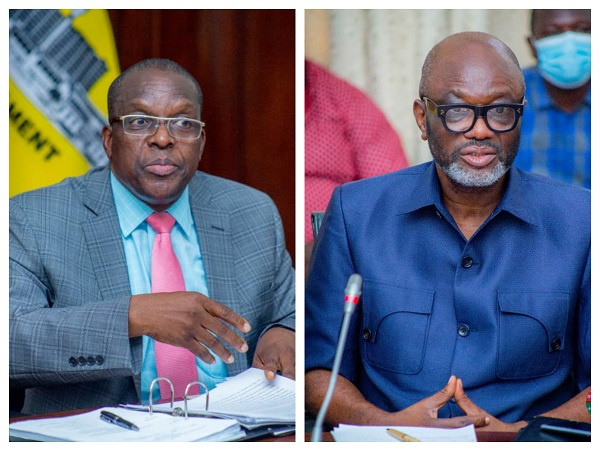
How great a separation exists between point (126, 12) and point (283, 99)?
26.0 inches

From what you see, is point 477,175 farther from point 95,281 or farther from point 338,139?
point 95,281

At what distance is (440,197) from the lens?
10.5 ft

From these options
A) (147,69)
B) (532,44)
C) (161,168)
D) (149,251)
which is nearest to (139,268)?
(149,251)

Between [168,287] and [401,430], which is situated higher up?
[168,287]

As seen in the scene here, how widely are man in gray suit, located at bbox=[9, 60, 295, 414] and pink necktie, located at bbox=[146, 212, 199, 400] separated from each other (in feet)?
0.09

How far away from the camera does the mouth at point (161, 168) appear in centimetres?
337

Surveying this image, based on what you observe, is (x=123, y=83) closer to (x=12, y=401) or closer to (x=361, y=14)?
(x=361, y=14)

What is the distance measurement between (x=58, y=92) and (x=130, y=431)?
1.34 metres

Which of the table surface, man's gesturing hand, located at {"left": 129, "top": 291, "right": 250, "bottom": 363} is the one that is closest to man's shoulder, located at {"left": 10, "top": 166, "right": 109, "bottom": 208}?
man's gesturing hand, located at {"left": 129, "top": 291, "right": 250, "bottom": 363}

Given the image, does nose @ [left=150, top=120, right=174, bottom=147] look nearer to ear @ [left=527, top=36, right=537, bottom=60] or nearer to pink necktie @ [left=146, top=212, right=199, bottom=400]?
pink necktie @ [left=146, top=212, right=199, bottom=400]

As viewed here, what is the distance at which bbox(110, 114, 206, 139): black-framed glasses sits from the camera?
10.9 feet

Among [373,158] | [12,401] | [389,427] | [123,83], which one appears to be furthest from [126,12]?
[389,427]

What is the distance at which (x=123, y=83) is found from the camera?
133 inches

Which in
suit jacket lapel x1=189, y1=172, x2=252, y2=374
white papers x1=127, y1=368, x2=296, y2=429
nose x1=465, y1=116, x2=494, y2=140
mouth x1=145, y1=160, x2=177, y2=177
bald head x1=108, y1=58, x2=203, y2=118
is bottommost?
white papers x1=127, y1=368, x2=296, y2=429
